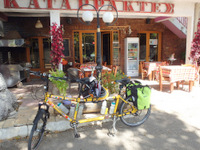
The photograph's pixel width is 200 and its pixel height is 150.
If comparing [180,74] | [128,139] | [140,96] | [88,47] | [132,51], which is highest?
[88,47]

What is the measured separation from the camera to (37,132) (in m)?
2.45

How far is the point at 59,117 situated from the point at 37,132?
0.81m

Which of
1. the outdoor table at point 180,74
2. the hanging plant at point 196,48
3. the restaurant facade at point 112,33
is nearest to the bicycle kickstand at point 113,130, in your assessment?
the outdoor table at point 180,74

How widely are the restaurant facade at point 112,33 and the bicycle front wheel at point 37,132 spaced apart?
4.64 m

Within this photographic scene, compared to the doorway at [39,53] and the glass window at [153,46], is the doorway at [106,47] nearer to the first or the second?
the glass window at [153,46]

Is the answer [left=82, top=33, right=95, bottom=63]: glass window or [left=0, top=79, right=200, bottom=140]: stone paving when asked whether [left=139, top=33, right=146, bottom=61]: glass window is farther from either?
[left=0, top=79, right=200, bottom=140]: stone paving

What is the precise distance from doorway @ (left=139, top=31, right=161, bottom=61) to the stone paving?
3919mm

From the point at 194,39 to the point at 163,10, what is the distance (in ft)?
5.45

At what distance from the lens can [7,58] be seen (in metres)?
7.29

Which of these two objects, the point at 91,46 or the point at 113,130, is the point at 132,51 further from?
the point at 113,130

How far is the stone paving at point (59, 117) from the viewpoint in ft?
9.41

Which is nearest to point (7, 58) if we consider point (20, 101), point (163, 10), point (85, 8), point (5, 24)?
point (5, 24)

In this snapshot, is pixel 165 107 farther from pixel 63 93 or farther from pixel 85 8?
pixel 85 8

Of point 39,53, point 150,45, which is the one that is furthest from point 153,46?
point 39,53
